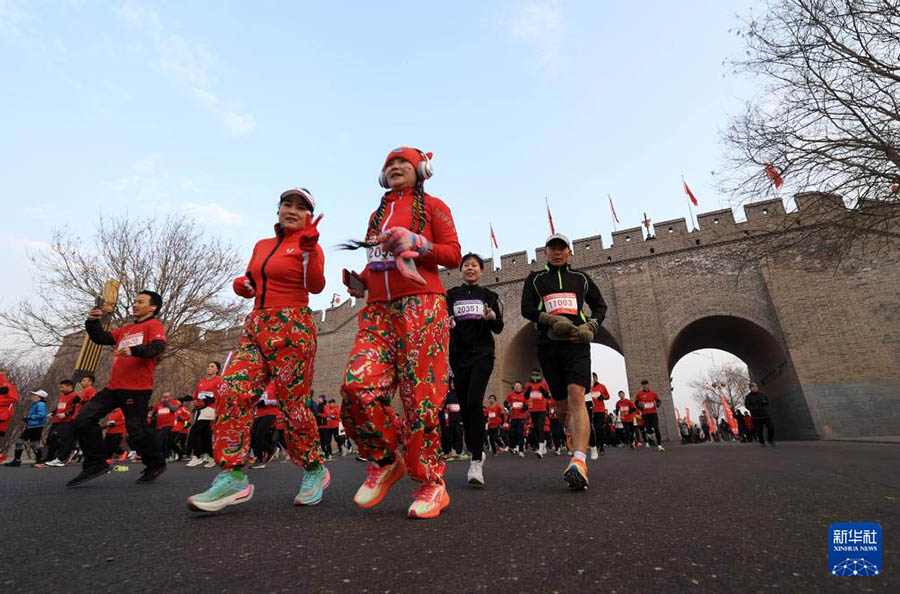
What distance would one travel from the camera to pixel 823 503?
8.30ft

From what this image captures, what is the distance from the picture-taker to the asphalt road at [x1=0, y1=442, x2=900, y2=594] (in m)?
1.38

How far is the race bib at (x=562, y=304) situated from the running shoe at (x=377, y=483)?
2.00 m

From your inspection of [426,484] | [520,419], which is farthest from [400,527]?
[520,419]

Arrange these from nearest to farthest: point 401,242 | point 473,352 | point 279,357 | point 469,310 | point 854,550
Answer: point 854,550 → point 401,242 → point 279,357 → point 473,352 → point 469,310

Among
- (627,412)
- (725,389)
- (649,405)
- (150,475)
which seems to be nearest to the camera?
(150,475)

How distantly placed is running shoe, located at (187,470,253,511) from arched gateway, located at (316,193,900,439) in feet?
40.2

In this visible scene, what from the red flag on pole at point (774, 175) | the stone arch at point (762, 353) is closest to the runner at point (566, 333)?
the red flag on pole at point (774, 175)

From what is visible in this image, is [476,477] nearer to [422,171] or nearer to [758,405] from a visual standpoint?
[422,171]

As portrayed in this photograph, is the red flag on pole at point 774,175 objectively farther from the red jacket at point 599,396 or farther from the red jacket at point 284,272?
the red jacket at point 284,272

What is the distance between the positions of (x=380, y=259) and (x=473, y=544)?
1.55 metres

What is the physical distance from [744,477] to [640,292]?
1594cm

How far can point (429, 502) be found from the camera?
2.40 m

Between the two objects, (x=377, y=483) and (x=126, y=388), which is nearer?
(x=377, y=483)

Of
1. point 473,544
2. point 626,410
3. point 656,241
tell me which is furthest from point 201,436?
point 656,241
